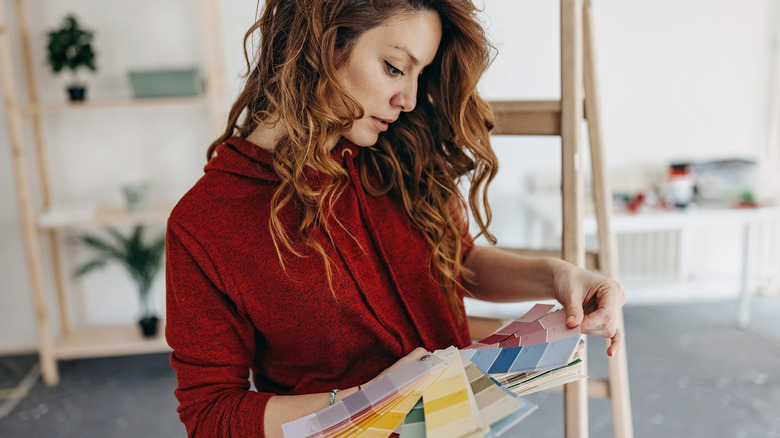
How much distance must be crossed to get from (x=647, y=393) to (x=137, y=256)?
7.88 feet

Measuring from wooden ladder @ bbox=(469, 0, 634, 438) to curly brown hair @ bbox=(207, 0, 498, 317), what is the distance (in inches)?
7.4

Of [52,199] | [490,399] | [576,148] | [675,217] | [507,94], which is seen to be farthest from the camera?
[507,94]

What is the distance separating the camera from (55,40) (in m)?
2.82

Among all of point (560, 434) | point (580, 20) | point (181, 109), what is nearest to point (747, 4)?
point (560, 434)

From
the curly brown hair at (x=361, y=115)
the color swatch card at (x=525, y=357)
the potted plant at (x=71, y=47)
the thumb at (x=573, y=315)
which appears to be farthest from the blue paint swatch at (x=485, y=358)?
the potted plant at (x=71, y=47)

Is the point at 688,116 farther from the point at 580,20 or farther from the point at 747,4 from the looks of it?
the point at 580,20

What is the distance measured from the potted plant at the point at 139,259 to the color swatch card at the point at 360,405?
7.81 ft

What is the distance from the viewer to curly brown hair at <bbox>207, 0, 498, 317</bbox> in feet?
3.17

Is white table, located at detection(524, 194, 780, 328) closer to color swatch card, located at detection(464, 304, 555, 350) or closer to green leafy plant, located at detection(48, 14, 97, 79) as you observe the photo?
color swatch card, located at detection(464, 304, 555, 350)

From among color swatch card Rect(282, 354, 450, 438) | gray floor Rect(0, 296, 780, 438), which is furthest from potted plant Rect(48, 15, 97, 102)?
color swatch card Rect(282, 354, 450, 438)

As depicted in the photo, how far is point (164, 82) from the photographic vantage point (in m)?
2.85

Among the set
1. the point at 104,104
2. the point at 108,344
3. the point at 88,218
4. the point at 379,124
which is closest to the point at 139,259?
the point at 88,218

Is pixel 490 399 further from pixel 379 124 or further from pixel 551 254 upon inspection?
pixel 551 254

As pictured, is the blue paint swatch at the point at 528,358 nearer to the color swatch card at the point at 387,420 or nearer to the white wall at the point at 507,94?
the color swatch card at the point at 387,420
